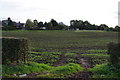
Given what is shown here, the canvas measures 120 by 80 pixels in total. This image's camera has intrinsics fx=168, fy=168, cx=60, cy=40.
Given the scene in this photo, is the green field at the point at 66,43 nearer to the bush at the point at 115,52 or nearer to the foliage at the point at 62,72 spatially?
the foliage at the point at 62,72

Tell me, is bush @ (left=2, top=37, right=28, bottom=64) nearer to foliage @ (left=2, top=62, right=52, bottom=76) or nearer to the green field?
foliage @ (left=2, top=62, right=52, bottom=76)

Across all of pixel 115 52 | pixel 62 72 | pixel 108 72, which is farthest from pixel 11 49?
pixel 115 52

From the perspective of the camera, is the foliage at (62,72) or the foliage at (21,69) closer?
the foliage at (62,72)

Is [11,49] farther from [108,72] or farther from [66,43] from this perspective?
[66,43]

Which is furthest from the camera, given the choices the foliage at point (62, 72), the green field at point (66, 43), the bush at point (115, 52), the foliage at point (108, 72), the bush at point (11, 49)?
the green field at point (66, 43)

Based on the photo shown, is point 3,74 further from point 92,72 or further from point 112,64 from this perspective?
point 112,64

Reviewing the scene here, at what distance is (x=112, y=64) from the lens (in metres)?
8.02

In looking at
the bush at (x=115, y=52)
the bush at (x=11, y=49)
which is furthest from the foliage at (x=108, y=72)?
the bush at (x=11, y=49)

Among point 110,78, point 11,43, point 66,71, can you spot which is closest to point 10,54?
point 11,43

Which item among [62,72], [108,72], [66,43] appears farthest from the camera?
[66,43]

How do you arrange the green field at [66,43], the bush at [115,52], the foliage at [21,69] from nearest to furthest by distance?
1. the bush at [115,52]
2. the foliage at [21,69]
3. the green field at [66,43]

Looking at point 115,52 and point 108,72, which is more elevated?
point 115,52

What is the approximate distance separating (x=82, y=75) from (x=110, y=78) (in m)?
1.24

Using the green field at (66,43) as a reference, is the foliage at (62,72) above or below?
below
